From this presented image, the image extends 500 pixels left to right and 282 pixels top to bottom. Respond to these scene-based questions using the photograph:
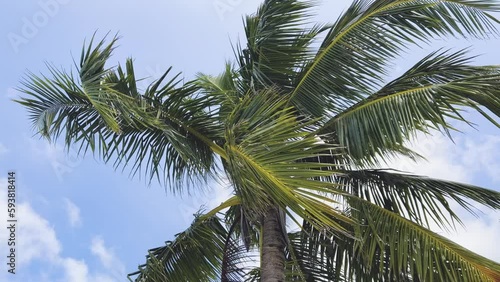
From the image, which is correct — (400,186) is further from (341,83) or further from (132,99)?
(132,99)

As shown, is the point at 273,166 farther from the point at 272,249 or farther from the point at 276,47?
the point at 276,47

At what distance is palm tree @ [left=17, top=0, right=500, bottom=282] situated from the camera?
21.2 feet

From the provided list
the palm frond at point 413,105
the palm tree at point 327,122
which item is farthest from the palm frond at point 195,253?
the palm frond at point 413,105

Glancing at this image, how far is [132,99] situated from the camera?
6.77 meters

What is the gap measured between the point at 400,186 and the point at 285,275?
1.68 metres

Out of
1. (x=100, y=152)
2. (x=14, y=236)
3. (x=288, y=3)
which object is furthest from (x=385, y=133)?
(x=14, y=236)

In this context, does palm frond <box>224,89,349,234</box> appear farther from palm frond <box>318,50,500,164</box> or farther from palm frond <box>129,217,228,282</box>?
palm frond <box>129,217,228,282</box>

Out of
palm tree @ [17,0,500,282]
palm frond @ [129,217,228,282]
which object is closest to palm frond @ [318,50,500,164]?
palm tree @ [17,0,500,282]

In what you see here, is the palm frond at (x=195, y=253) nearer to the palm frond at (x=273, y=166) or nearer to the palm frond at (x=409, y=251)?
the palm frond at (x=409, y=251)

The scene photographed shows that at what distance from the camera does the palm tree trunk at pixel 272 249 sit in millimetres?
6703

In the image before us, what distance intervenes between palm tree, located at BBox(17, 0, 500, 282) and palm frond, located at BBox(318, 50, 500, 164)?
0.05 ft

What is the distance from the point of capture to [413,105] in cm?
658

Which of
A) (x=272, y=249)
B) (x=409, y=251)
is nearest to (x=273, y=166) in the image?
(x=272, y=249)

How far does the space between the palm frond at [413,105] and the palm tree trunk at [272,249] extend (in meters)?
1.12
